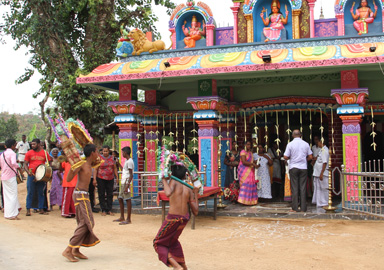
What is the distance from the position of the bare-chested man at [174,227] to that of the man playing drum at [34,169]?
550 cm

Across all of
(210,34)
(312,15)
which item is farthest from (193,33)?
(312,15)

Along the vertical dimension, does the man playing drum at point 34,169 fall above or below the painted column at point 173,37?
→ below

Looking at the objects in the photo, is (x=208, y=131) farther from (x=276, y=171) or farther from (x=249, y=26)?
(x=249, y=26)

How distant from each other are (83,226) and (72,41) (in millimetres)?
12121

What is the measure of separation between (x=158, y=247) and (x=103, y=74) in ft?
21.2

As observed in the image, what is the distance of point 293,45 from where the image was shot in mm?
9508

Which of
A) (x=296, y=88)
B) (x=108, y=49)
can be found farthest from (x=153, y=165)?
(x=108, y=49)

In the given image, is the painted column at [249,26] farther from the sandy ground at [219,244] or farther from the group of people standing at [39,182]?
the sandy ground at [219,244]

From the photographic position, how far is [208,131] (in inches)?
394

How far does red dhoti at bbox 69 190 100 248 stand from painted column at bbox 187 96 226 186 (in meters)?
4.53

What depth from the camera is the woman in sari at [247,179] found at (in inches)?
370

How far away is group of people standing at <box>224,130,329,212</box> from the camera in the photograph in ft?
27.9

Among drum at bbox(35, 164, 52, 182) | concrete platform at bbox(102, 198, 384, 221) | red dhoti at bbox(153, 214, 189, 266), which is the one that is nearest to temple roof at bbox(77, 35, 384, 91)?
drum at bbox(35, 164, 52, 182)

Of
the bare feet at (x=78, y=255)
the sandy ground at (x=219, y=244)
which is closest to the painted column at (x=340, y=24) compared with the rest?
the sandy ground at (x=219, y=244)
